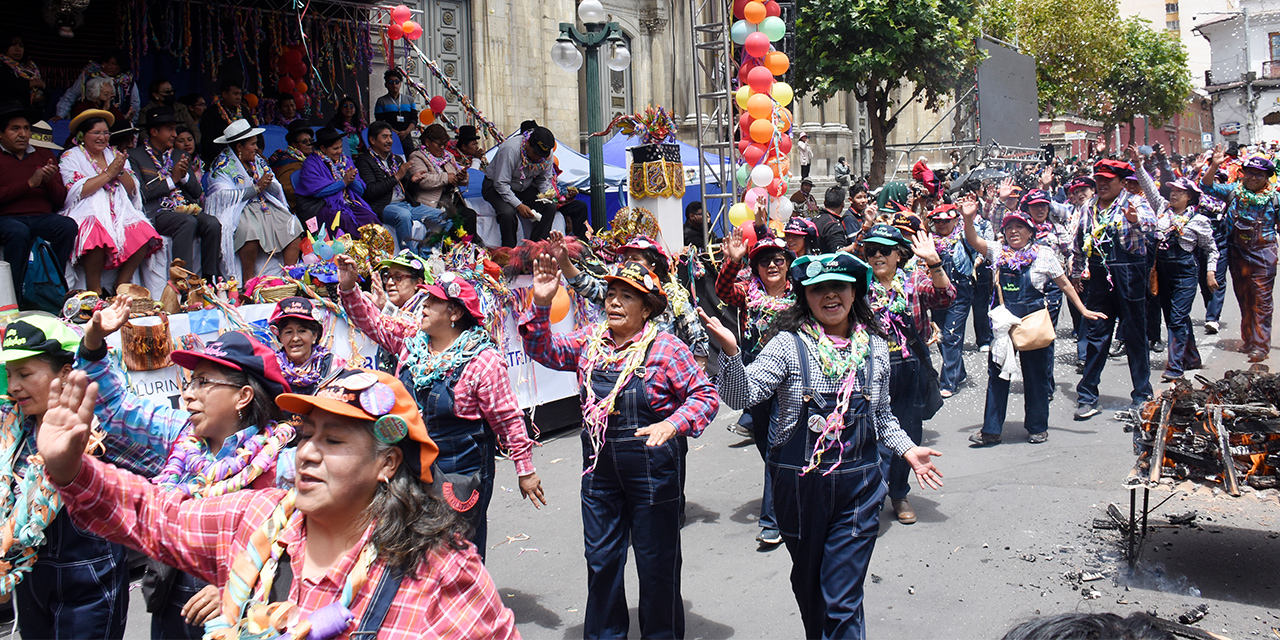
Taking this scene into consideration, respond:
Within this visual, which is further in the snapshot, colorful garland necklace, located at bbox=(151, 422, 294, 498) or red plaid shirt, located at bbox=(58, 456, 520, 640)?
colorful garland necklace, located at bbox=(151, 422, 294, 498)

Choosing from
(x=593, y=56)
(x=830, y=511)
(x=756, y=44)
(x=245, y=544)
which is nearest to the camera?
(x=245, y=544)

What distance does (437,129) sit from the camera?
1086 cm

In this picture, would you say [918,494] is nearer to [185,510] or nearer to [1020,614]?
[1020,614]

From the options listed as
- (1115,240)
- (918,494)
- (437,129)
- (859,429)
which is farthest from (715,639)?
(437,129)

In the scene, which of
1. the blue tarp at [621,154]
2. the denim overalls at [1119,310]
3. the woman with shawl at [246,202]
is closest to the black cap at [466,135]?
the woman with shawl at [246,202]

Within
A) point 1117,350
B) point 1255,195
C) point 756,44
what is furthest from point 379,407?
point 1117,350

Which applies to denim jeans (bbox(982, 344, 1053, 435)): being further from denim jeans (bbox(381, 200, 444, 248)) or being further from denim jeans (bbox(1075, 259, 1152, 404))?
denim jeans (bbox(381, 200, 444, 248))

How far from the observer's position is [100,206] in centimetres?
766

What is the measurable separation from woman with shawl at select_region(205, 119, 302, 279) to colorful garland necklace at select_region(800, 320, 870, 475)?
19.8ft

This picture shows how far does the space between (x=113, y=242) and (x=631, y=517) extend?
5.36 metres

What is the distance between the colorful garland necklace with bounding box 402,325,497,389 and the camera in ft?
14.8

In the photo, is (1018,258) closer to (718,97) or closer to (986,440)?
(986,440)

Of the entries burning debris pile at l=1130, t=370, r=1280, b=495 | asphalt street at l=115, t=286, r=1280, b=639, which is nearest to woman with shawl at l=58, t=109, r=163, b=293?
asphalt street at l=115, t=286, r=1280, b=639

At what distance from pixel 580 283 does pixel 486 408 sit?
1.16 metres
